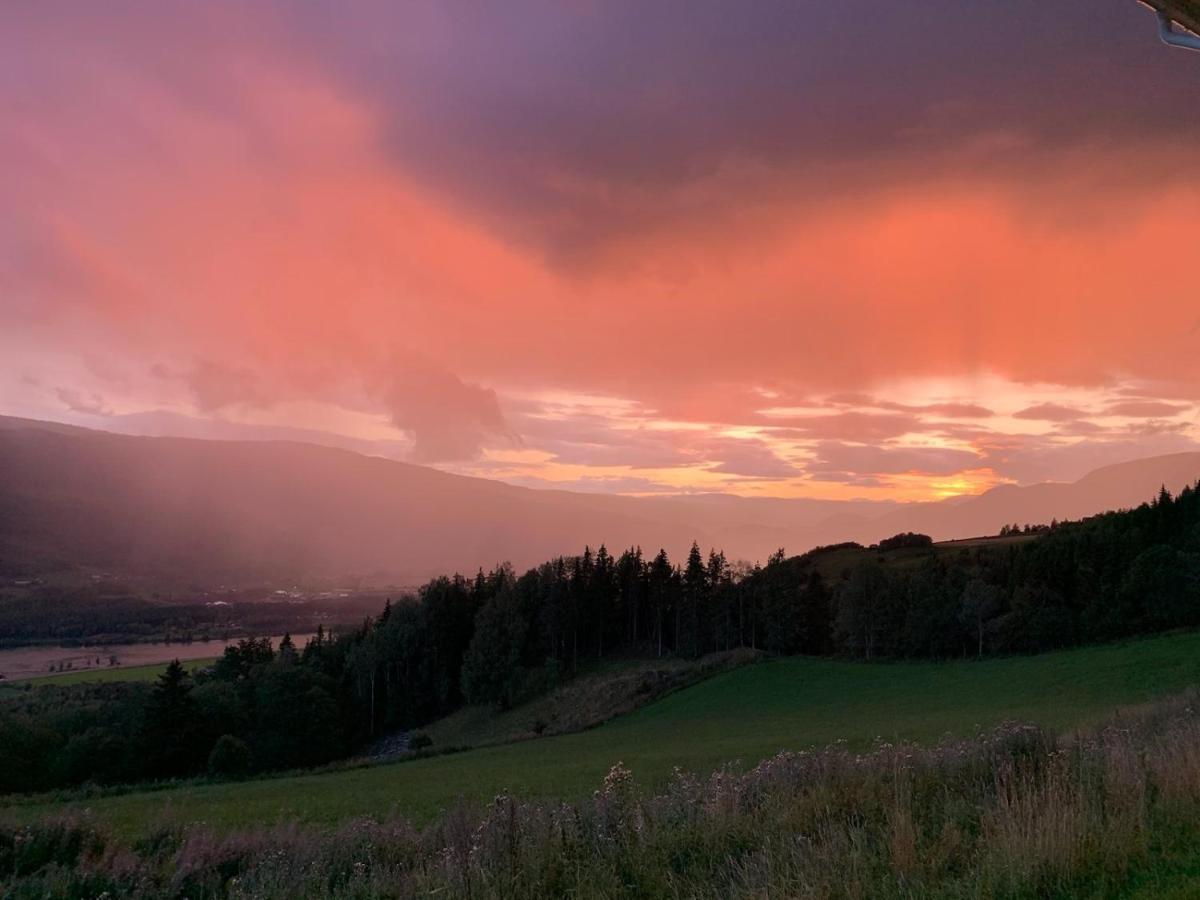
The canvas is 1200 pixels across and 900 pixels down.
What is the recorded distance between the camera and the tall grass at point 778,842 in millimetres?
5141

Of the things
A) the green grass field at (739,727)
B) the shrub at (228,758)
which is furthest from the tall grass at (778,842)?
the shrub at (228,758)

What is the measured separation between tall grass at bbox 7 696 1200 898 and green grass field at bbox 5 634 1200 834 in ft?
34.8

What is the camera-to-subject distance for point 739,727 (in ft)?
138

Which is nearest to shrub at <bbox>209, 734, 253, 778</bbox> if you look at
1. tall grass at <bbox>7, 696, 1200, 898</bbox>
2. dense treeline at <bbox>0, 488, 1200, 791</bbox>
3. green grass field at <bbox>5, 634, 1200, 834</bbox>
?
dense treeline at <bbox>0, 488, 1200, 791</bbox>

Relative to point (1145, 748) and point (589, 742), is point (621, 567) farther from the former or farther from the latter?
point (1145, 748)

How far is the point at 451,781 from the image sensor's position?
29562mm

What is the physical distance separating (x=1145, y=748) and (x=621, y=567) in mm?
87048

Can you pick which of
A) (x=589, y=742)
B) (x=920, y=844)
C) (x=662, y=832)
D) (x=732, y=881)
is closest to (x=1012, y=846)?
(x=920, y=844)

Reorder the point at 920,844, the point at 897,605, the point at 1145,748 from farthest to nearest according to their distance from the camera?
the point at 897,605 < the point at 1145,748 < the point at 920,844

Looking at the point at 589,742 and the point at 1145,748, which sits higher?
the point at 1145,748

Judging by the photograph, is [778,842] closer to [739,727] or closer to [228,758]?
[739,727]

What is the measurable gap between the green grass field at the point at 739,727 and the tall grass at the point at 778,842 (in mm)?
10614

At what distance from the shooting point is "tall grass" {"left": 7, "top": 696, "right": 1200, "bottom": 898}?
5141 mm

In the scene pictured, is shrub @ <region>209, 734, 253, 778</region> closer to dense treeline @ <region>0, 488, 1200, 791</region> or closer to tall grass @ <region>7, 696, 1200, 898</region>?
dense treeline @ <region>0, 488, 1200, 791</region>
